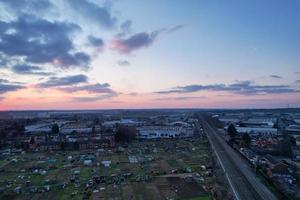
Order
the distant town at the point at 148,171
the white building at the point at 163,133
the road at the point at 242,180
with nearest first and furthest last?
the road at the point at 242,180, the distant town at the point at 148,171, the white building at the point at 163,133

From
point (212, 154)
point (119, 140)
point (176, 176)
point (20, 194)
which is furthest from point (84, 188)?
point (119, 140)

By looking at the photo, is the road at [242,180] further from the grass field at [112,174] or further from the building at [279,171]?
the grass field at [112,174]

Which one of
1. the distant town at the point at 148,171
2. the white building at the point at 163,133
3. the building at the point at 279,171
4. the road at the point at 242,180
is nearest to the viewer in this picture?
the road at the point at 242,180

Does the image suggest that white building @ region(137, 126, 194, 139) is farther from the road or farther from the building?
the building

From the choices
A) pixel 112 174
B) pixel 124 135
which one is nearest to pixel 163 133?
pixel 124 135

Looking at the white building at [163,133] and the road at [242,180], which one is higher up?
the white building at [163,133]

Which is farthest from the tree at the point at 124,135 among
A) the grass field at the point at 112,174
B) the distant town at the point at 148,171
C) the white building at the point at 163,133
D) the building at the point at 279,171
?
the building at the point at 279,171

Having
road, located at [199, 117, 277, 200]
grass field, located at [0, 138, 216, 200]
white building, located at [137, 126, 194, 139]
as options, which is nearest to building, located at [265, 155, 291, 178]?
road, located at [199, 117, 277, 200]

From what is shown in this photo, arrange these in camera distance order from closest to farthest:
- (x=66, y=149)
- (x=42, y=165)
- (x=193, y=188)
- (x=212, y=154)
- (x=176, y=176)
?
(x=193, y=188) < (x=176, y=176) < (x=42, y=165) < (x=212, y=154) < (x=66, y=149)

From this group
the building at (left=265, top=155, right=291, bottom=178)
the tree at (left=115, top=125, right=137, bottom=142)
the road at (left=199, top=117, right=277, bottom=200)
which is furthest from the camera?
the tree at (left=115, top=125, right=137, bottom=142)

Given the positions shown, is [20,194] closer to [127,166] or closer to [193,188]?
[127,166]

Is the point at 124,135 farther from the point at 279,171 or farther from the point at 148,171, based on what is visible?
the point at 279,171
